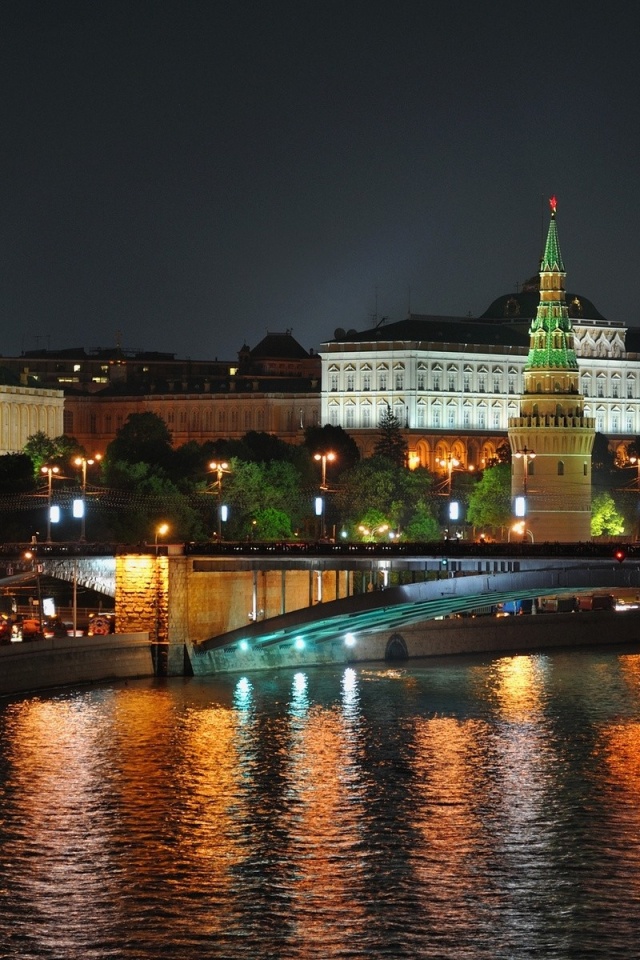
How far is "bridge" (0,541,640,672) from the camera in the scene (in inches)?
3260

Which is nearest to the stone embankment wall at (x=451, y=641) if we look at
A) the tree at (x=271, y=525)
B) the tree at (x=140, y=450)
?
the tree at (x=271, y=525)

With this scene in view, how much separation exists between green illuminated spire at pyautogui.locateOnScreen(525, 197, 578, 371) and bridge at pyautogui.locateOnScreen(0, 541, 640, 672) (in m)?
60.1

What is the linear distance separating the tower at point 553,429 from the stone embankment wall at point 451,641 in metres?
40.1

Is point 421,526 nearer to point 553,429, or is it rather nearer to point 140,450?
point 553,429

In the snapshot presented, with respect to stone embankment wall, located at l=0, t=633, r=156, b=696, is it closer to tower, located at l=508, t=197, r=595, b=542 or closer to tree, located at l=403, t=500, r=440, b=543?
tree, located at l=403, t=500, r=440, b=543

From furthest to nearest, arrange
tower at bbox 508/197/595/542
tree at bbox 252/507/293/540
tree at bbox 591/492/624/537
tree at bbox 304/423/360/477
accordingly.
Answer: tree at bbox 304/423/360/477 < tree at bbox 591/492/624/537 < tower at bbox 508/197/595/542 < tree at bbox 252/507/293/540

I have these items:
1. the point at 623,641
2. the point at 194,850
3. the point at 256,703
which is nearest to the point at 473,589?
the point at 256,703

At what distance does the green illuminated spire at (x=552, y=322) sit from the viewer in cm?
14850

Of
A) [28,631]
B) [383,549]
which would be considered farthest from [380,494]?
[28,631]

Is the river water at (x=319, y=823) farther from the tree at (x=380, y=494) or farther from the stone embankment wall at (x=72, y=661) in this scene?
the tree at (x=380, y=494)

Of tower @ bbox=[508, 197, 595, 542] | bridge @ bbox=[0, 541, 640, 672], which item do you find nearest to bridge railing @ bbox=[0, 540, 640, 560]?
bridge @ bbox=[0, 541, 640, 672]

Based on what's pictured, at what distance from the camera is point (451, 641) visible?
96938mm

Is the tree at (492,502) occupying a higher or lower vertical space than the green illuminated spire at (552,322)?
lower

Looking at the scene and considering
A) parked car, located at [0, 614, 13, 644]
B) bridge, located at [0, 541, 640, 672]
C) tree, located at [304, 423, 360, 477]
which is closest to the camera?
parked car, located at [0, 614, 13, 644]
